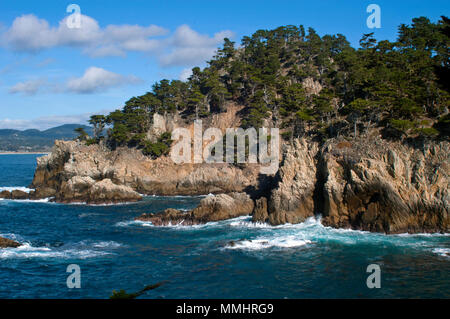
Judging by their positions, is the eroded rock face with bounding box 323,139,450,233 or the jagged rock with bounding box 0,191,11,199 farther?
the jagged rock with bounding box 0,191,11,199

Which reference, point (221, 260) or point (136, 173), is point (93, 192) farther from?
point (221, 260)

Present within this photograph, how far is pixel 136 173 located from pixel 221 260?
43258 millimetres

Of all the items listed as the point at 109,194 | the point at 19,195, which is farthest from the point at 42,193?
the point at 109,194

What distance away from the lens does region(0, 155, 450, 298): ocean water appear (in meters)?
23.2

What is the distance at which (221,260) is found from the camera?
1138 inches

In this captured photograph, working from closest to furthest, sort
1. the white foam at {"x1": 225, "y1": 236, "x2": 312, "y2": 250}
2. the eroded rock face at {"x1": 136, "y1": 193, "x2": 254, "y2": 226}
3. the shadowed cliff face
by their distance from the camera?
1. the white foam at {"x1": 225, "y1": 236, "x2": 312, "y2": 250}
2. the shadowed cliff face
3. the eroded rock face at {"x1": 136, "y1": 193, "x2": 254, "y2": 226}

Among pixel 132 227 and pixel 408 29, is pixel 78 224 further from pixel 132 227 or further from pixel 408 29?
pixel 408 29

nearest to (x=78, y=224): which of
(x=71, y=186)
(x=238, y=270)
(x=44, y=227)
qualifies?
(x=44, y=227)

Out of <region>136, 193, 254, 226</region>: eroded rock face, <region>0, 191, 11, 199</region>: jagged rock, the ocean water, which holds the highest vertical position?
<region>0, 191, 11, 199</region>: jagged rock

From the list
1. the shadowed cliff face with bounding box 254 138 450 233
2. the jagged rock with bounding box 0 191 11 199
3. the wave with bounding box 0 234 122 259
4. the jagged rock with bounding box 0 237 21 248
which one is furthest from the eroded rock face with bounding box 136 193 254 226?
the jagged rock with bounding box 0 191 11 199

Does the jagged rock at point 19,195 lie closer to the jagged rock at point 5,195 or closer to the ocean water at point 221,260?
the jagged rock at point 5,195

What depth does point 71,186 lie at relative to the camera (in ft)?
197

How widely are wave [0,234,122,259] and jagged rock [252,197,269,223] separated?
1586 centimetres

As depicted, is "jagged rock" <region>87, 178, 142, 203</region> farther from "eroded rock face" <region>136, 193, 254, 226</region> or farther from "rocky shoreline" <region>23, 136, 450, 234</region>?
"eroded rock face" <region>136, 193, 254, 226</region>
